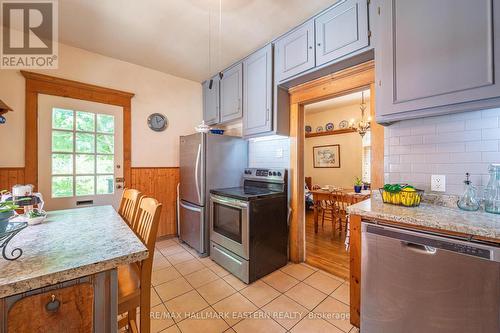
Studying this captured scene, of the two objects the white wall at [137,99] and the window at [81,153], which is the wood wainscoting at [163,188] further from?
the window at [81,153]

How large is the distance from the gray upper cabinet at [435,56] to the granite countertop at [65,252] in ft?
5.82

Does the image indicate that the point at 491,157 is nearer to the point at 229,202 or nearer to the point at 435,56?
the point at 435,56

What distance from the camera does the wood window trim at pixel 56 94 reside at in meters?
2.25

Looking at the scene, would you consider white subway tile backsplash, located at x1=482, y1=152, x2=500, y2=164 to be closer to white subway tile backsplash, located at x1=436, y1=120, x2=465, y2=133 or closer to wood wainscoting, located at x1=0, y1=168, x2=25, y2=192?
white subway tile backsplash, located at x1=436, y1=120, x2=465, y2=133

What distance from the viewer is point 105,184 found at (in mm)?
2727

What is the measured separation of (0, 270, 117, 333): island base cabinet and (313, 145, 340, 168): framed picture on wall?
17.0 ft

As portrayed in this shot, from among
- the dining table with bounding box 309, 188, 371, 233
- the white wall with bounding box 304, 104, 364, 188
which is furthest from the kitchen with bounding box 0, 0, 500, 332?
the white wall with bounding box 304, 104, 364, 188

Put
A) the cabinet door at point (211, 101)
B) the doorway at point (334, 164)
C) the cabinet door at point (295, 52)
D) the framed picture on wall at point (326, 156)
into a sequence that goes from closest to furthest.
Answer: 1. the cabinet door at point (295, 52)
2. the cabinet door at point (211, 101)
3. the doorway at point (334, 164)
4. the framed picture on wall at point (326, 156)

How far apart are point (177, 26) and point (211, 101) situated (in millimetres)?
1267

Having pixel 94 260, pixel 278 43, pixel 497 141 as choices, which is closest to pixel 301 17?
pixel 278 43

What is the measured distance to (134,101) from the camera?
2.96 metres

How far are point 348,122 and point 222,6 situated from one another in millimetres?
4019

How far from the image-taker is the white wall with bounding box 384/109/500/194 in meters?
1.29

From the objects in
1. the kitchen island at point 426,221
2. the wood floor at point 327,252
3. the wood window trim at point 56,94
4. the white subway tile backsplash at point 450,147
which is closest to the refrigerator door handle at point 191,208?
the wood window trim at point 56,94
